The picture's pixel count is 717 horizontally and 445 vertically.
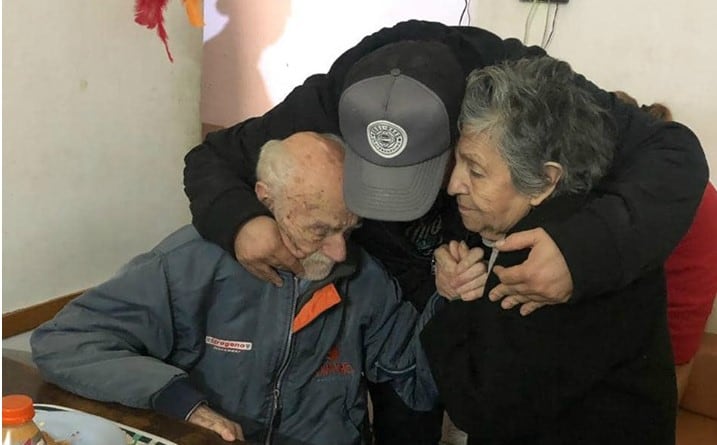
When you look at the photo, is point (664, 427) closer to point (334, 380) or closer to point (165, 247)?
point (334, 380)

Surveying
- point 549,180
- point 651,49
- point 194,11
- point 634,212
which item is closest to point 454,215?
point 549,180

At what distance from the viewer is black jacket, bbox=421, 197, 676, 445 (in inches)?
49.9

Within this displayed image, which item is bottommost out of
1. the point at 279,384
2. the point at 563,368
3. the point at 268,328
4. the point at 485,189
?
the point at 279,384

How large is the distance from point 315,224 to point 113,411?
1.47 feet

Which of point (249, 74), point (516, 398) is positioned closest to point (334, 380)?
point (516, 398)

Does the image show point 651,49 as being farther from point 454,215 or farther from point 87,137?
point 87,137

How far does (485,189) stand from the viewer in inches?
50.9

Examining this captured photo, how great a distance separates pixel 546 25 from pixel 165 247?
1.60m

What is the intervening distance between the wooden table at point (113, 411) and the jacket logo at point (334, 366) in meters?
0.36

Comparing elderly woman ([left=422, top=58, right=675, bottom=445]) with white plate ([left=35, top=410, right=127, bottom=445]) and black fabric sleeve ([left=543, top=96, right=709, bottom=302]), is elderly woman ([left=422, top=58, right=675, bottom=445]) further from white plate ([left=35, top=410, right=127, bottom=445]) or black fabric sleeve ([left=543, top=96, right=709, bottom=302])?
white plate ([left=35, top=410, right=127, bottom=445])

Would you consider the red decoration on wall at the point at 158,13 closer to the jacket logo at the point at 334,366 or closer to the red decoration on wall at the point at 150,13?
the red decoration on wall at the point at 150,13

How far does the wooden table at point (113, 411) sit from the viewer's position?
3.79ft

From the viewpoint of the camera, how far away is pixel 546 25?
253 centimetres

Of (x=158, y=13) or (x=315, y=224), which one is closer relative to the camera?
(x=315, y=224)
